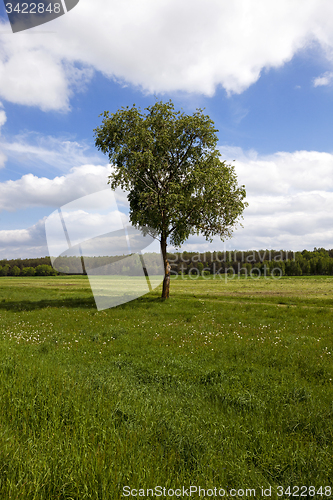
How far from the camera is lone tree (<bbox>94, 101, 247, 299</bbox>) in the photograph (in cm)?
2630

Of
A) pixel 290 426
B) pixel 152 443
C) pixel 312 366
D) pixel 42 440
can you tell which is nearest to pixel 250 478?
pixel 152 443

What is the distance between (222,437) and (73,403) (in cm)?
290

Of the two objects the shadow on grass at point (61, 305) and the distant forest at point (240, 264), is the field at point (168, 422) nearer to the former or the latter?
the shadow on grass at point (61, 305)

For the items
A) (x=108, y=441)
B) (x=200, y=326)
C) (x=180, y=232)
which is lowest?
(x=200, y=326)

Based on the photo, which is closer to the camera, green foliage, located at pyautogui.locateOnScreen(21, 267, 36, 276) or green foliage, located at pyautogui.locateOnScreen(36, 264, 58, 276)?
green foliage, located at pyautogui.locateOnScreen(36, 264, 58, 276)

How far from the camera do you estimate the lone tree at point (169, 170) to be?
26297 millimetres

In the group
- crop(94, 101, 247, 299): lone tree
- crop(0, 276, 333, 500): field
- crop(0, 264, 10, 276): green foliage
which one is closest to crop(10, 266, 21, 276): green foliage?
crop(0, 264, 10, 276): green foliage

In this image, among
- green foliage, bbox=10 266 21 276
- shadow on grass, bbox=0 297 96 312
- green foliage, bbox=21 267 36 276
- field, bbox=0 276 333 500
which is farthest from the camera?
green foliage, bbox=10 266 21 276

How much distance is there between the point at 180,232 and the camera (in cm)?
2827

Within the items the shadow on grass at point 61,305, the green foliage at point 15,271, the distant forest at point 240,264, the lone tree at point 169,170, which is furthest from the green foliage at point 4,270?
the lone tree at point 169,170

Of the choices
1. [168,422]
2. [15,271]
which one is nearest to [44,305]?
[168,422]

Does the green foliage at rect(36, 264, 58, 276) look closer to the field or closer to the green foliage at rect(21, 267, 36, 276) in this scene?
the green foliage at rect(21, 267, 36, 276)

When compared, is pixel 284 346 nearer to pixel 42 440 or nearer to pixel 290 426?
pixel 290 426

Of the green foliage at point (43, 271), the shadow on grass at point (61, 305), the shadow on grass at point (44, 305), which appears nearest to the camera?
the shadow on grass at point (61, 305)
